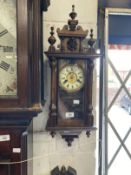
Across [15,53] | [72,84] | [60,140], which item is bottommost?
[60,140]

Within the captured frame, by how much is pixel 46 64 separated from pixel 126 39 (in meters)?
0.48

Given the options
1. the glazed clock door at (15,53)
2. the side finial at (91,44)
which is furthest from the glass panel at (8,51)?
the side finial at (91,44)

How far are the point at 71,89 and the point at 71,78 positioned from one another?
5 centimetres

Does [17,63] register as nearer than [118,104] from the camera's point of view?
Yes

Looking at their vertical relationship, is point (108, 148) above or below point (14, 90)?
below

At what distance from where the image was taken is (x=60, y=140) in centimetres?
124

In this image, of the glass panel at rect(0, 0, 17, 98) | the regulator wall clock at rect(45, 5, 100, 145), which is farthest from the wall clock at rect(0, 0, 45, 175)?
the regulator wall clock at rect(45, 5, 100, 145)

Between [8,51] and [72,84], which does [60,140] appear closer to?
[72,84]

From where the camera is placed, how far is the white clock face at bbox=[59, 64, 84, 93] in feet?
3.76

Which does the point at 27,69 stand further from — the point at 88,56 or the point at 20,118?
the point at 88,56

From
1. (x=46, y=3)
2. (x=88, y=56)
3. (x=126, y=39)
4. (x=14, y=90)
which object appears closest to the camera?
(x=14, y=90)

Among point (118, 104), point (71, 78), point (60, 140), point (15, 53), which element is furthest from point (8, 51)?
point (118, 104)

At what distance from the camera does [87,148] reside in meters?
1.27

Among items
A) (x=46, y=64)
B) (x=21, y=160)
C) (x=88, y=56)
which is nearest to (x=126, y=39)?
(x=88, y=56)
